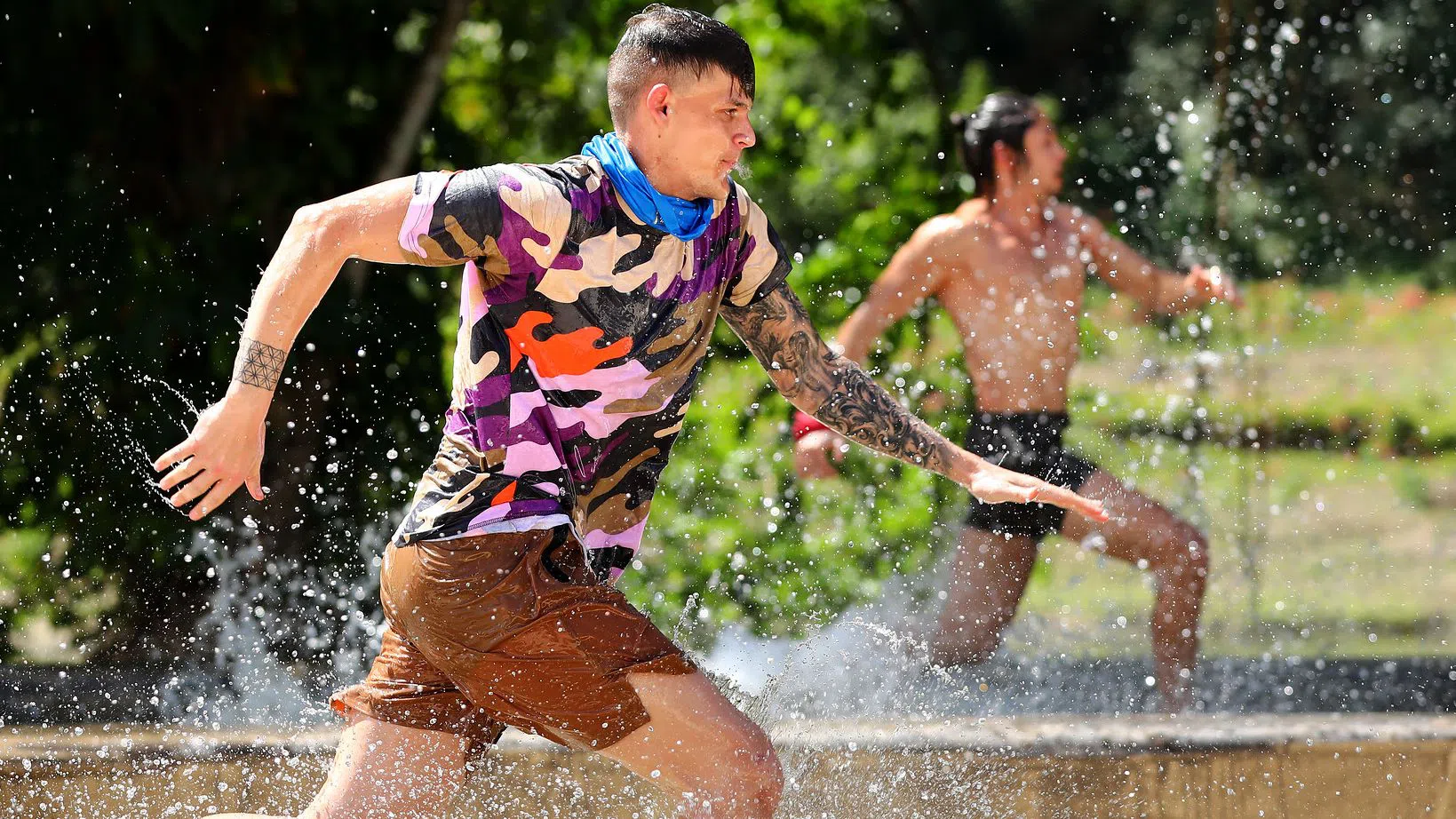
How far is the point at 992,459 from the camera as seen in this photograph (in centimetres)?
421

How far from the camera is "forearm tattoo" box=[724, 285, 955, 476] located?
8.43 feet

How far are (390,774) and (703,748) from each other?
50 cm

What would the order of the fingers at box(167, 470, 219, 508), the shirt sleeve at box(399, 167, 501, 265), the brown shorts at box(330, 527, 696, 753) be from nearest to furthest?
1. the fingers at box(167, 470, 219, 508)
2. the shirt sleeve at box(399, 167, 501, 265)
3. the brown shorts at box(330, 527, 696, 753)

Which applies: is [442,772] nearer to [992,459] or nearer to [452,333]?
[992,459]

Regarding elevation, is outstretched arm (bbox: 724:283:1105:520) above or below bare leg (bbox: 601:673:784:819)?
above

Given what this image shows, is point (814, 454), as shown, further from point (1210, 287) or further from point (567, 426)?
point (567, 426)

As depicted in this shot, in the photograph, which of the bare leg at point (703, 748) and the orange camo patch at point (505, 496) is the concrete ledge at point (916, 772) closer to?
the bare leg at point (703, 748)

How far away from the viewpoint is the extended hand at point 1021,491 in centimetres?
249

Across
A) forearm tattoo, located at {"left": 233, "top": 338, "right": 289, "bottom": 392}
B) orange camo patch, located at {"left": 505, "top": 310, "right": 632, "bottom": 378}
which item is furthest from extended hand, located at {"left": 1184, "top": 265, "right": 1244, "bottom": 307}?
forearm tattoo, located at {"left": 233, "top": 338, "right": 289, "bottom": 392}

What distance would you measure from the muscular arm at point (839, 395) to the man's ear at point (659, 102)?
0.41 meters

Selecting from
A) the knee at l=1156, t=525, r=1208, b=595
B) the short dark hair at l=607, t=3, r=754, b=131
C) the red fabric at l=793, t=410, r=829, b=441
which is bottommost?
the knee at l=1156, t=525, r=1208, b=595

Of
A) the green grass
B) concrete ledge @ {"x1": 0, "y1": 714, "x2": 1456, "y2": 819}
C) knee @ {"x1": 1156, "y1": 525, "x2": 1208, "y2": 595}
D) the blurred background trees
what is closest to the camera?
concrete ledge @ {"x1": 0, "y1": 714, "x2": 1456, "y2": 819}

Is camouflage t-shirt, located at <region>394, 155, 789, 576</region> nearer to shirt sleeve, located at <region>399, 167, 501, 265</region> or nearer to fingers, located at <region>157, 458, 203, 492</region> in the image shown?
shirt sleeve, located at <region>399, 167, 501, 265</region>

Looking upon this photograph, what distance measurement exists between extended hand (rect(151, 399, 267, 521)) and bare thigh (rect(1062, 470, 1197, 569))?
7.95ft
